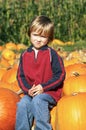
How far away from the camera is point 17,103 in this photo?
4684mm

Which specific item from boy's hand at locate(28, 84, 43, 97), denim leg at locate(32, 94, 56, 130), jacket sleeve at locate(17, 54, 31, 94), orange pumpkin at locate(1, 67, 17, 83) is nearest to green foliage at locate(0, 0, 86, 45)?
orange pumpkin at locate(1, 67, 17, 83)

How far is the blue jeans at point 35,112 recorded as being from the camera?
4440mm

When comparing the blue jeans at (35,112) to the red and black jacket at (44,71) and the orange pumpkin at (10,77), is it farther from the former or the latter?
the orange pumpkin at (10,77)

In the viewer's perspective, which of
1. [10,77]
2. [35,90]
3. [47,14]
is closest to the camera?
[35,90]

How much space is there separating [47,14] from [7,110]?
10.1m

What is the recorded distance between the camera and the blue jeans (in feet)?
14.6

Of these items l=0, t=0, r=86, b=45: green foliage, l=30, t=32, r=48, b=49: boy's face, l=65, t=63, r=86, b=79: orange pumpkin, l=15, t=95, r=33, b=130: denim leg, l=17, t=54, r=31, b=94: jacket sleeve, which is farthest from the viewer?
l=0, t=0, r=86, b=45: green foliage

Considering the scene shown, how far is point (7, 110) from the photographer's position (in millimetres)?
4738

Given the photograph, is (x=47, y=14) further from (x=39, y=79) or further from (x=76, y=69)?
(x=39, y=79)

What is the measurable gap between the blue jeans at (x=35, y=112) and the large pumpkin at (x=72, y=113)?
150 mm

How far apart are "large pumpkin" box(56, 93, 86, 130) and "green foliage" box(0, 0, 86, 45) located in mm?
9902

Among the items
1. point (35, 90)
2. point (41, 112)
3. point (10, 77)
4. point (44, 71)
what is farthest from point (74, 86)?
point (10, 77)

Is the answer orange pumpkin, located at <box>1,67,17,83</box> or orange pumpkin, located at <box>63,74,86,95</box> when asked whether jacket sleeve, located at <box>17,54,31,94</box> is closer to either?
orange pumpkin, located at <box>63,74,86,95</box>

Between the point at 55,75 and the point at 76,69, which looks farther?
the point at 76,69
